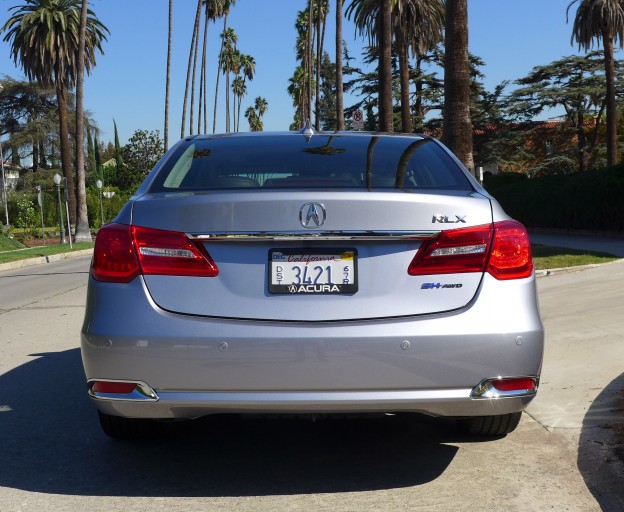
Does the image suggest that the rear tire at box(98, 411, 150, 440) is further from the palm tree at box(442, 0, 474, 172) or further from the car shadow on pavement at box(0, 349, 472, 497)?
the palm tree at box(442, 0, 474, 172)

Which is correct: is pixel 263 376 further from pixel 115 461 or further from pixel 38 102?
pixel 38 102

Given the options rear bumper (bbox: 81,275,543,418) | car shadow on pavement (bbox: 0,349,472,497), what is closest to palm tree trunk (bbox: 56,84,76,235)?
car shadow on pavement (bbox: 0,349,472,497)

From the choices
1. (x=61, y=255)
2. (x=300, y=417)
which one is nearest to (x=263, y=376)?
(x=300, y=417)

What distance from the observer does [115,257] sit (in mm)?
4219

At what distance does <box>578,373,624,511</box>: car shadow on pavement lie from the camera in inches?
168

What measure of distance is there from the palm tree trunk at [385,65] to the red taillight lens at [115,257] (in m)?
22.2

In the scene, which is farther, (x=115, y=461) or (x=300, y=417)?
(x=115, y=461)

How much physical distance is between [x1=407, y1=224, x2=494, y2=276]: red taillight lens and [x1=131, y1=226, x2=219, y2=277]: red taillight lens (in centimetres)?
89

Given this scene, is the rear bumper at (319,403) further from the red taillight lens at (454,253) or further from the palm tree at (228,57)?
the palm tree at (228,57)

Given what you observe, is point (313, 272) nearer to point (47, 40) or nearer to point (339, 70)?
point (339, 70)

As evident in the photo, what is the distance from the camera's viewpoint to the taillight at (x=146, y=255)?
13.4 feet

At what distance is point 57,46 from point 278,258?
156 ft

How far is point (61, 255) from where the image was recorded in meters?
30.5

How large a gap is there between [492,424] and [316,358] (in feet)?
4.70
